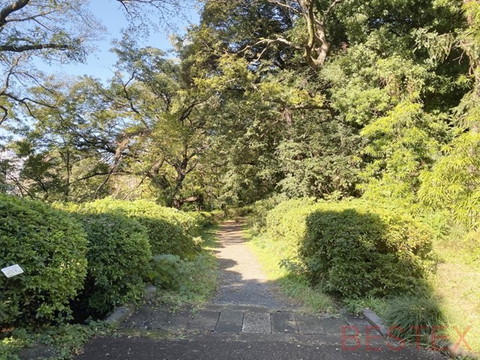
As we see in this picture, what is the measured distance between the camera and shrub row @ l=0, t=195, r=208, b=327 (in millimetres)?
2518

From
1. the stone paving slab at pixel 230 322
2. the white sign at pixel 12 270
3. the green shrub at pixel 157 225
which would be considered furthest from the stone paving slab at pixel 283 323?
the green shrub at pixel 157 225

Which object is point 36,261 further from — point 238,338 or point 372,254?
point 372,254

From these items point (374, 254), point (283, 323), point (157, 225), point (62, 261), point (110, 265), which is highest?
point (62, 261)

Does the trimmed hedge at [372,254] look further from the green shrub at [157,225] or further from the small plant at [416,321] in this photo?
the green shrub at [157,225]

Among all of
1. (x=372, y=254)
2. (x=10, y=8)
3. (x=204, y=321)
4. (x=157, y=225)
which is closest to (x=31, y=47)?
(x=10, y=8)

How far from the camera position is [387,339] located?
2.97m

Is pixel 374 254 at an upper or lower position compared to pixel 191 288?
upper

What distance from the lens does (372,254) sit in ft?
13.5

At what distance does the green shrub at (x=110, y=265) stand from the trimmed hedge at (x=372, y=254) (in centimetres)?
244

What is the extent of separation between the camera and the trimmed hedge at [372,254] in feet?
13.2

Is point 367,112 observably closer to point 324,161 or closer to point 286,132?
point 324,161

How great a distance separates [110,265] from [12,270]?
1.14 m

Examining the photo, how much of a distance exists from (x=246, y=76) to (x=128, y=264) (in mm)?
8991

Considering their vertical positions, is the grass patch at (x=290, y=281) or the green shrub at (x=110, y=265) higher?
the green shrub at (x=110, y=265)
